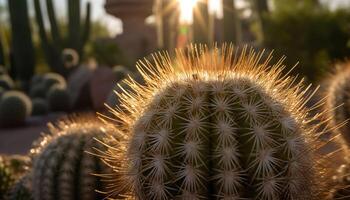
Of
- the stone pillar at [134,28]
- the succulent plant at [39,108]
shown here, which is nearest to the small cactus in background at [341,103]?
the succulent plant at [39,108]

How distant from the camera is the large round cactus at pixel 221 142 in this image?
10.7 ft

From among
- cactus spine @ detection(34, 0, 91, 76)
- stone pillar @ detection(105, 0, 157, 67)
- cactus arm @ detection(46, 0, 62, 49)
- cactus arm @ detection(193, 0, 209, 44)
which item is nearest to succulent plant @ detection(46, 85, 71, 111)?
cactus spine @ detection(34, 0, 91, 76)

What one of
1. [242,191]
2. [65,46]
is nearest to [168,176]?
[242,191]

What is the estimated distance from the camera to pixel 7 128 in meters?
18.1

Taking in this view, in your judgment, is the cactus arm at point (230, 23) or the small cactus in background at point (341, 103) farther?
the cactus arm at point (230, 23)

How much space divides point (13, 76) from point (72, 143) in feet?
74.9

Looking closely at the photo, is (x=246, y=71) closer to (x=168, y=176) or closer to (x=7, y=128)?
(x=168, y=176)

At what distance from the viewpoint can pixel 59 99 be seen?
65.5ft

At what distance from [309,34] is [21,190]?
48.9 feet

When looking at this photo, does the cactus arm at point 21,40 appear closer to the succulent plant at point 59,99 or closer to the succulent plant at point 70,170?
the succulent plant at point 59,99

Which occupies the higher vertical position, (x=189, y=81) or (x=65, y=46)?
(x=65, y=46)

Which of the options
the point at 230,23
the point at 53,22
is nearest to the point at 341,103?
the point at 230,23

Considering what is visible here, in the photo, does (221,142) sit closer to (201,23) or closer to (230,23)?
(201,23)

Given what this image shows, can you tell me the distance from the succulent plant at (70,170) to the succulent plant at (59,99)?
15296mm
